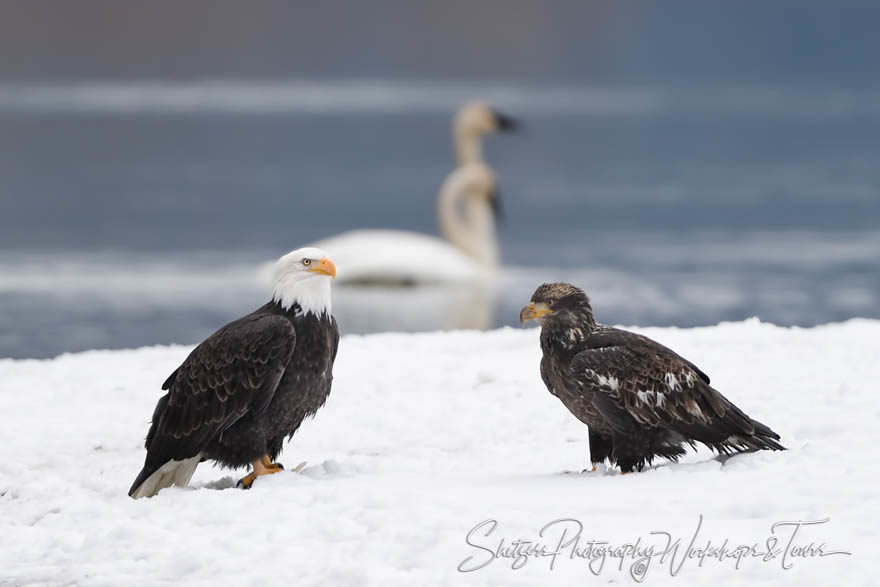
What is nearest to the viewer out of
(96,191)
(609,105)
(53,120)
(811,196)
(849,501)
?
(849,501)

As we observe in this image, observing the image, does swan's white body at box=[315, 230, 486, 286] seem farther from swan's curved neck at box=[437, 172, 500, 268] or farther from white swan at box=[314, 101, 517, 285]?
swan's curved neck at box=[437, 172, 500, 268]

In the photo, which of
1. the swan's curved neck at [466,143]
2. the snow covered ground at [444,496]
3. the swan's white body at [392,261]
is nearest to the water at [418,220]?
the swan's white body at [392,261]

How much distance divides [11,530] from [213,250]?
24.3m

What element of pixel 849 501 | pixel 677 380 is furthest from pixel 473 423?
pixel 849 501

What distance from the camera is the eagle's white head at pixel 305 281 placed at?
6.95 m

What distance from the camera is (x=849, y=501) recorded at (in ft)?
19.5

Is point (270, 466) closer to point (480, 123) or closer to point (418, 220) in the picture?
point (480, 123)

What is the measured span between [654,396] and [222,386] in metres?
2.02

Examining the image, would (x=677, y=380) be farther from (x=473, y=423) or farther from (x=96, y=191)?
(x=96, y=191)

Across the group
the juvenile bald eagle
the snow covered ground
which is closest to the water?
the snow covered ground

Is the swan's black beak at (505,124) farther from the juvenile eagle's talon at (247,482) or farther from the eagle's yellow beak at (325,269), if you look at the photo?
the juvenile eagle's talon at (247,482)

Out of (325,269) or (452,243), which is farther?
(452,243)

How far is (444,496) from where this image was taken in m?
→ 6.19

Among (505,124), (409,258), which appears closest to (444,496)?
(409,258)
